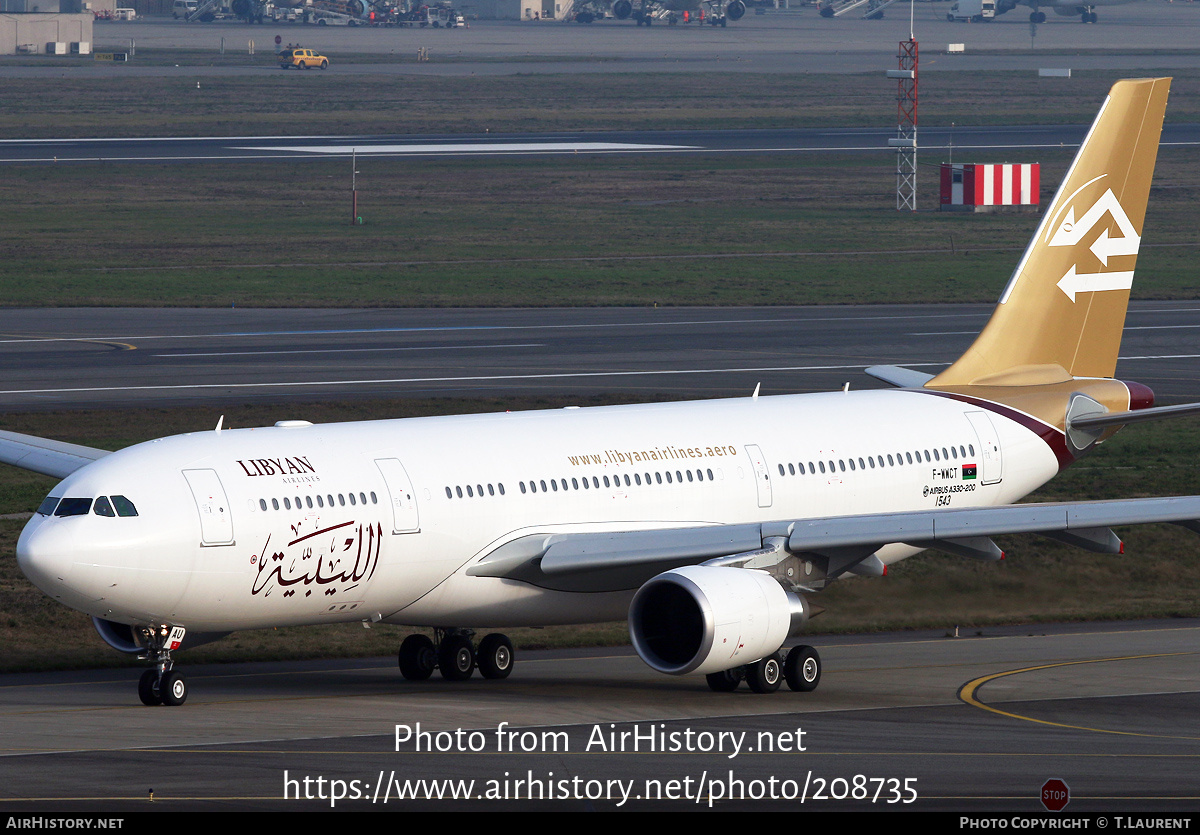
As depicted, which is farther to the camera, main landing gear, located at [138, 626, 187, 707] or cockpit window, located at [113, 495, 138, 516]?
main landing gear, located at [138, 626, 187, 707]

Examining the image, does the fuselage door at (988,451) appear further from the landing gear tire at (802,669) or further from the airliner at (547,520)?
the landing gear tire at (802,669)

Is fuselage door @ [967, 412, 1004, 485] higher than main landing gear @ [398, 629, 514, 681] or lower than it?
higher

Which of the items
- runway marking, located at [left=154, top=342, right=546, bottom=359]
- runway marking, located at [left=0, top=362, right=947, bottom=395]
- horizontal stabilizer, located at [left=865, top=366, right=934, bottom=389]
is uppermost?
horizontal stabilizer, located at [left=865, top=366, right=934, bottom=389]

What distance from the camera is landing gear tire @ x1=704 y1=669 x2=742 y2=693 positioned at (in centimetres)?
3456

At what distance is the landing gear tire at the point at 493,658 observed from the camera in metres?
36.7

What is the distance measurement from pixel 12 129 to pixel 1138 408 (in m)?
142

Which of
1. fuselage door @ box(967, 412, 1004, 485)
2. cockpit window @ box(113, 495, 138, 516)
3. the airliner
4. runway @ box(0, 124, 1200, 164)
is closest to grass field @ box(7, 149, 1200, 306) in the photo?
runway @ box(0, 124, 1200, 164)

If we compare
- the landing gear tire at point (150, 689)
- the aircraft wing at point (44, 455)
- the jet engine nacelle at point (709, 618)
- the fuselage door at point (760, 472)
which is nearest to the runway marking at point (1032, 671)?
the jet engine nacelle at point (709, 618)

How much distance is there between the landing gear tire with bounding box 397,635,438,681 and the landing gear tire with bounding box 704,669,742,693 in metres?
5.47

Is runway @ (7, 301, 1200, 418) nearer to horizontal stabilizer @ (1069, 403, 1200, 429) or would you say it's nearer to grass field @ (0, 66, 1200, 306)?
grass field @ (0, 66, 1200, 306)

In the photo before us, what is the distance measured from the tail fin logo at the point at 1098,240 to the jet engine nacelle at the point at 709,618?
14.6 m


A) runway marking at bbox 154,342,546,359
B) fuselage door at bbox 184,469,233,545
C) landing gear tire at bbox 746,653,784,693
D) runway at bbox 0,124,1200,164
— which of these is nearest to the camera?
fuselage door at bbox 184,469,233,545

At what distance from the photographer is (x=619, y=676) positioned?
37062 mm

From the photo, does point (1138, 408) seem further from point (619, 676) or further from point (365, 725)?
point (365, 725)
